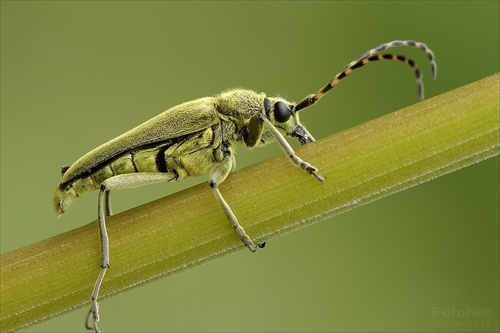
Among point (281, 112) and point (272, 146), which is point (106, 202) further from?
point (272, 146)

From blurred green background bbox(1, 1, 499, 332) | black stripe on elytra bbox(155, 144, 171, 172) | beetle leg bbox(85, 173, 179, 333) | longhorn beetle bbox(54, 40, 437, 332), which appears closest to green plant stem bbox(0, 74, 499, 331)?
beetle leg bbox(85, 173, 179, 333)

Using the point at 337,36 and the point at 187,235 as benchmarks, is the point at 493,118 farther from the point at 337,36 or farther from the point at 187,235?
the point at 337,36

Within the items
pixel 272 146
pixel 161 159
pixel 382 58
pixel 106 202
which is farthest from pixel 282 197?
pixel 272 146

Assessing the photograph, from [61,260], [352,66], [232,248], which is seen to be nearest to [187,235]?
[232,248]

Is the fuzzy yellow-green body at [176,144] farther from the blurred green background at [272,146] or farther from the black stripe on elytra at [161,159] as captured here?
the blurred green background at [272,146]

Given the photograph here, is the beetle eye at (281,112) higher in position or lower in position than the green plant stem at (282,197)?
lower

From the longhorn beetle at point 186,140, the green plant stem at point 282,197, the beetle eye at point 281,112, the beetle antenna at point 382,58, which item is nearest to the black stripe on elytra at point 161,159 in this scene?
the longhorn beetle at point 186,140

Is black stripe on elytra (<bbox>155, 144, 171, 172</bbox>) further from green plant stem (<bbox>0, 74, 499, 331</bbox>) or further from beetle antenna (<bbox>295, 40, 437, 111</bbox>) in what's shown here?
green plant stem (<bbox>0, 74, 499, 331</bbox>)
